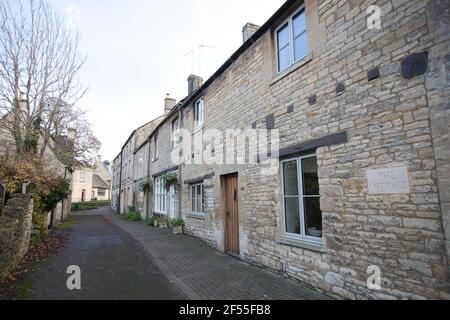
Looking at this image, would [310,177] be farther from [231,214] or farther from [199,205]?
[199,205]

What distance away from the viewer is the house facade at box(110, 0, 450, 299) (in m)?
3.21

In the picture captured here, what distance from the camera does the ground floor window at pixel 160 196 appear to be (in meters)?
14.6

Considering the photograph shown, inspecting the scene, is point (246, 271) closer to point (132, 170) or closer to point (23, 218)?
point (23, 218)

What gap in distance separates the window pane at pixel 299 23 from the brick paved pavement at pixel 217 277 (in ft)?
17.1

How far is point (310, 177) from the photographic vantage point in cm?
504

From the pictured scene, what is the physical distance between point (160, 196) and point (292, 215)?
36.4 feet

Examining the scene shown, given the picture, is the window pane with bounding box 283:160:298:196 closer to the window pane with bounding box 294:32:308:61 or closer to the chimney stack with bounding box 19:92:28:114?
the window pane with bounding box 294:32:308:61

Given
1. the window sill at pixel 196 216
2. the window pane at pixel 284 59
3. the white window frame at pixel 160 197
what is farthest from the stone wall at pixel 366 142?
the white window frame at pixel 160 197

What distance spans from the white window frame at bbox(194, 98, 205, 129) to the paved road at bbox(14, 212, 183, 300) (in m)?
5.12
